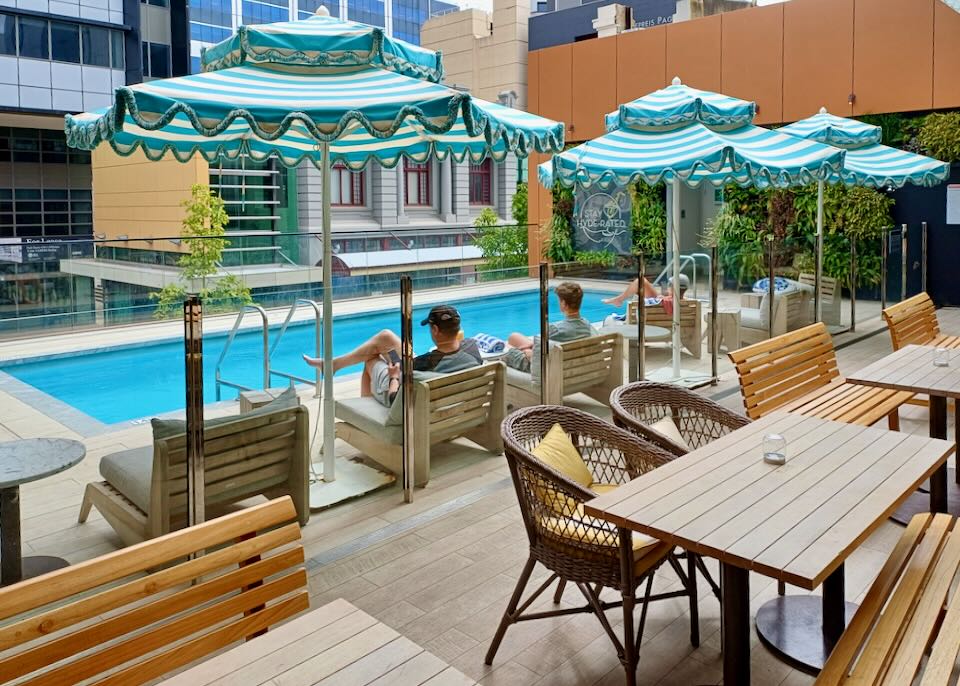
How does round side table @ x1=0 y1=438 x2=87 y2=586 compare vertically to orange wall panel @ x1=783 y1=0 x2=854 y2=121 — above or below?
below

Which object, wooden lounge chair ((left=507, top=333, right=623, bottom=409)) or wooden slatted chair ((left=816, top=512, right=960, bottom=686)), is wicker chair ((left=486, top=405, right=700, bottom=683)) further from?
wooden lounge chair ((left=507, top=333, right=623, bottom=409))

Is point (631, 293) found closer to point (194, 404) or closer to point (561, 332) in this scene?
point (561, 332)

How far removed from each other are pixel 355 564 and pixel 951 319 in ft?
34.6

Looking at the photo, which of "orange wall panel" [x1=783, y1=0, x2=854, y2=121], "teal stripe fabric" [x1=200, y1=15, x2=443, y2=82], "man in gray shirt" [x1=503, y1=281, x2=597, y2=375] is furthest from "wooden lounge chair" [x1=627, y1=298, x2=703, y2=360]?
"orange wall panel" [x1=783, y1=0, x2=854, y2=121]

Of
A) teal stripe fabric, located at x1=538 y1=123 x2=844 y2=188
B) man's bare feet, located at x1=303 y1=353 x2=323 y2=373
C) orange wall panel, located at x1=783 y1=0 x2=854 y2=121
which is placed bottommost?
man's bare feet, located at x1=303 y1=353 x2=323 y2=373

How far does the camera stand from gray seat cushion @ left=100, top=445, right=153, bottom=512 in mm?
3592

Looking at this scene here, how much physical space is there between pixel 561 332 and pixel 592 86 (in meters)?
12.7

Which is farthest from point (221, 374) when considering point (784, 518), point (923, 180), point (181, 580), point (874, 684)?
point (923, 180)

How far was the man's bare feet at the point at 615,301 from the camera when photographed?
6113 mm

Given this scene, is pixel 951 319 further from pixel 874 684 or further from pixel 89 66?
pixel 89 66

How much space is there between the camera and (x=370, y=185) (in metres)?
27.2

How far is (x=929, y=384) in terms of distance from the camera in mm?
3900

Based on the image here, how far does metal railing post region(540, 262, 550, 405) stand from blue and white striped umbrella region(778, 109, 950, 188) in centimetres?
438

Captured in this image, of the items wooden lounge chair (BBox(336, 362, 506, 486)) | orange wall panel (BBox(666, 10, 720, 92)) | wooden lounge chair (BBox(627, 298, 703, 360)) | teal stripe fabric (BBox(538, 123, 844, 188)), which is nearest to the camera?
wooden lounge chair (BBox(336, 362, 506, 486))
